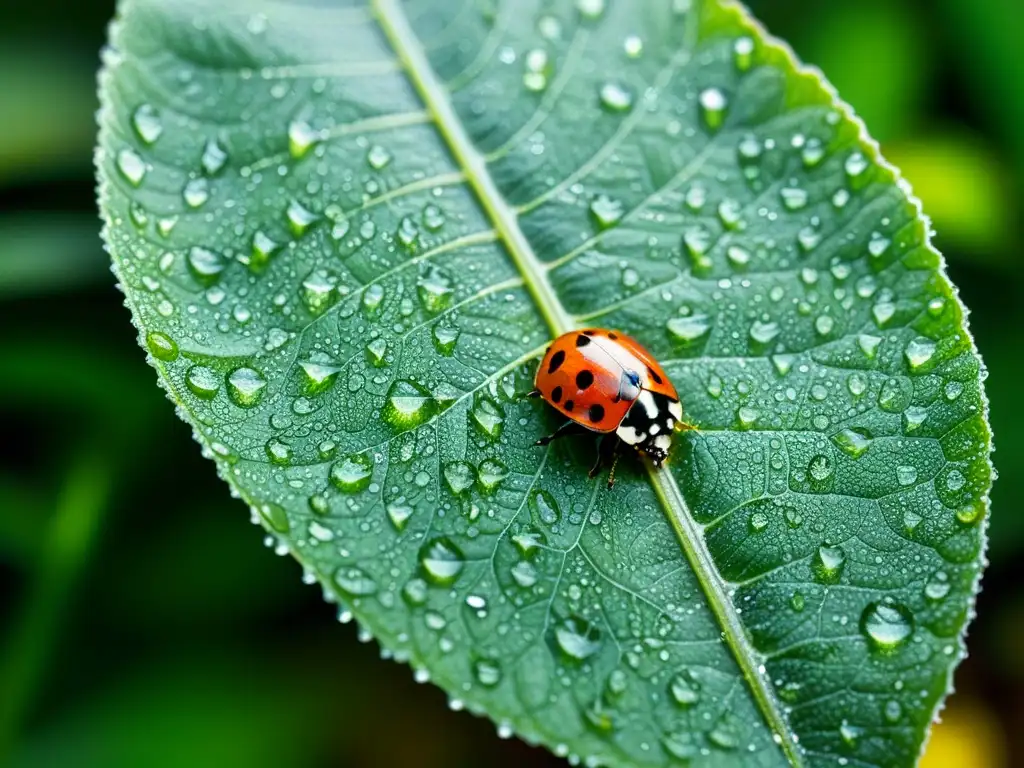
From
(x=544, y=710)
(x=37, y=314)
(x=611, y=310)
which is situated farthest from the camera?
(x=37, y=314)

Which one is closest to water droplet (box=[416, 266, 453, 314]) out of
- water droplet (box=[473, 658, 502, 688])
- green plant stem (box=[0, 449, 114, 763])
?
water droplet (box=[473, 658, 502, 688])

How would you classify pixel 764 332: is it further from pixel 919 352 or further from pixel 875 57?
pixel 875 57

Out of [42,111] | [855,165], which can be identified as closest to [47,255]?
[42,111]

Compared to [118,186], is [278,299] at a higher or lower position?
lower

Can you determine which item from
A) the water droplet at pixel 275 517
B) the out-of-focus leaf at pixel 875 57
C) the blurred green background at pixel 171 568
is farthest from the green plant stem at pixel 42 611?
the out-of-focus leaf at pixel 875 57

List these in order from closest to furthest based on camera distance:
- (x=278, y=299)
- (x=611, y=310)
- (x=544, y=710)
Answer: (x=544, y=710) → (x=278, y=299) → (x=611, y=310)

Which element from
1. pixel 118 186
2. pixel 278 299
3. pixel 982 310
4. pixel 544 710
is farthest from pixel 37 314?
pixel 982 310

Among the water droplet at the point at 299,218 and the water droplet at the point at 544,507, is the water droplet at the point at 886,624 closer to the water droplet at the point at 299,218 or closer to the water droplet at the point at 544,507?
the water droplet at the point at 544,507

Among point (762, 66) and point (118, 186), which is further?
point (762, 66)

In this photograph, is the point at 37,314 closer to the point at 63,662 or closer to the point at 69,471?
the point at 69,471
